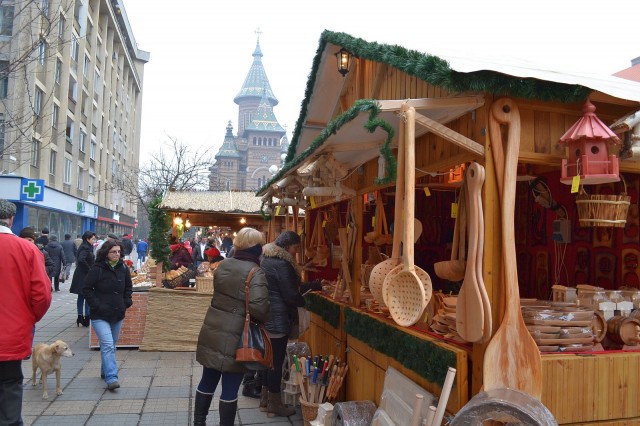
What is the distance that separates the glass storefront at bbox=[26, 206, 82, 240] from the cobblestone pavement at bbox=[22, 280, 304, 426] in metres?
15.8

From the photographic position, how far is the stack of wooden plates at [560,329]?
10.5 ft

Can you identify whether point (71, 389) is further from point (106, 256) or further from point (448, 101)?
point (448, 101)

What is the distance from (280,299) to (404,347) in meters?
1.70

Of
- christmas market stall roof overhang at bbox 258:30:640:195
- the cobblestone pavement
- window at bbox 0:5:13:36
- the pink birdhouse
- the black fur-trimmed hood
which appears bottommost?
the cobblestone pavement

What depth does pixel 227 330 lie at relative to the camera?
4.05m

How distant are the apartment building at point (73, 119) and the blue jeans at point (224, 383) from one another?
38.0ft

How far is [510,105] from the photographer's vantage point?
3104mm

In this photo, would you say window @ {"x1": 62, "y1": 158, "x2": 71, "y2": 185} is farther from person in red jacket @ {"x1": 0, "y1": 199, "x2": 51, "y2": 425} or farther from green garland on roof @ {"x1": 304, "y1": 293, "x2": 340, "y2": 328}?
person in red jacket @ {"x1": 0, "y1": 199, "x2": 51, "y2": 425}

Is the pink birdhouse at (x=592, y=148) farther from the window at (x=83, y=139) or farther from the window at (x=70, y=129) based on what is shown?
the window at (x=83, y=139)

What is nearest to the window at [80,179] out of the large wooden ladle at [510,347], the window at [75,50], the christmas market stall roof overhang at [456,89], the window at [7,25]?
the window at [75,50]

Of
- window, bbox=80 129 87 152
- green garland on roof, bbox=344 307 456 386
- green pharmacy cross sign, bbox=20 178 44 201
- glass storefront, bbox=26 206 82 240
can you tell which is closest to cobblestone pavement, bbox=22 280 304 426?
green garland on roof, bbox=344 307 456 386

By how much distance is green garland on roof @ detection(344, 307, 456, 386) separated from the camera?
3.22 meters

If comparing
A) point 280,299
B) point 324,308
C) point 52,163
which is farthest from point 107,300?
point 52,163

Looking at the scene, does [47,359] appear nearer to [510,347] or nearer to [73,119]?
[510,347]
